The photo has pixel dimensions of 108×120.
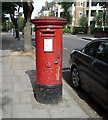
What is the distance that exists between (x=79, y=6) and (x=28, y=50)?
2366 inches

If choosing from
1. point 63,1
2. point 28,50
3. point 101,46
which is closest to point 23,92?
point 101,46

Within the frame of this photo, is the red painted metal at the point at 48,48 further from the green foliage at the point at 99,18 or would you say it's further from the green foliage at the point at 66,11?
the green foliage at the point at 66,11

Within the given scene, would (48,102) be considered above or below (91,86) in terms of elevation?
below

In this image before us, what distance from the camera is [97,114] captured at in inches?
174

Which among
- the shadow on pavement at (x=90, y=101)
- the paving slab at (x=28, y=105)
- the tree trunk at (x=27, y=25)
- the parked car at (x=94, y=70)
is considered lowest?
the shadow on pavement at (x=90, y=101)

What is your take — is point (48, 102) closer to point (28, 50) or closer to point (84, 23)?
point (28, 50)

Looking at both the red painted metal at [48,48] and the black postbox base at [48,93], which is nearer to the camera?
the red painted metal at [48,48]

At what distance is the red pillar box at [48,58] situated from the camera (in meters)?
4.54

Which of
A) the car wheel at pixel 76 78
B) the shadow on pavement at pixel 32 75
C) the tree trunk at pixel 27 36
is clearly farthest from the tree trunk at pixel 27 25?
the car wheel at pixel 76 78

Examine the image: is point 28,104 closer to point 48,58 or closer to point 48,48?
point 48,58

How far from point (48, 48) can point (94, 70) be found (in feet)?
3.55

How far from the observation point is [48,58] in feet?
15.2

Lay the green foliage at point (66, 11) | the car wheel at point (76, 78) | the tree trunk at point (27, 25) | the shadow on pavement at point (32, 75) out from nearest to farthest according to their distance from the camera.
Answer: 1. the car wheel at point (76, 78)
2. the shadow on pavement at point (32, 75)
3. the tree trunk at point (27, 25)
4. the green foliage at point (66, 11)

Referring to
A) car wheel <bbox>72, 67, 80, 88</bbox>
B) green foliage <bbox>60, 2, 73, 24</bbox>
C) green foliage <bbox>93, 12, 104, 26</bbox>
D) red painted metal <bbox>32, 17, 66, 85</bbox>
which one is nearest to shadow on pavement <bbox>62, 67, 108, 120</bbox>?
car wheel <bbox>72, 67, 80, 88</bbox>
